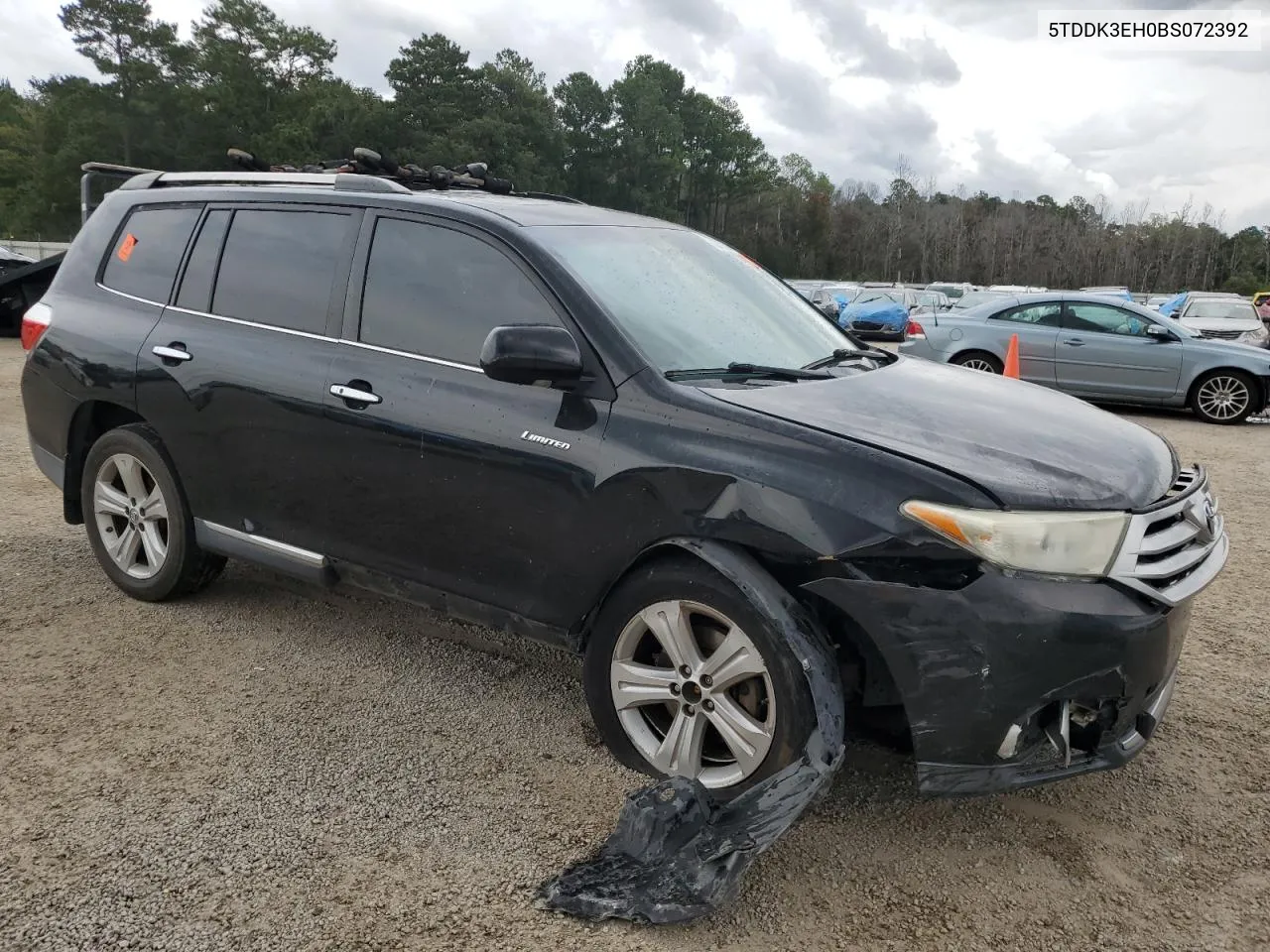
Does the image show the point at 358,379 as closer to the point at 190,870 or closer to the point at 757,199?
the point at 190,870

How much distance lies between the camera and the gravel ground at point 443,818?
2.47m

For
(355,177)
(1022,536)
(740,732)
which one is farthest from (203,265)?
(1022,536)

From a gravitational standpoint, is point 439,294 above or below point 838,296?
above

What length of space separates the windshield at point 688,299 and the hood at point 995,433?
277 millimetres

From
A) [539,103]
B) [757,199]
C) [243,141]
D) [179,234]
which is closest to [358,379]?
[179,234]

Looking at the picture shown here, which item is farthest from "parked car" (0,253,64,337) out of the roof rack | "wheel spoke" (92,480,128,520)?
"wheel spoke" (92,480,128,520)

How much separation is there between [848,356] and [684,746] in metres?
1.66

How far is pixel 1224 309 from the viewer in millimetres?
18375

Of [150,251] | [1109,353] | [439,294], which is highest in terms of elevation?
[150,251]

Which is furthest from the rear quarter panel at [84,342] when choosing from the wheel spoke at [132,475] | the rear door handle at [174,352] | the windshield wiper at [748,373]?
the windshield wiper at [748,373]

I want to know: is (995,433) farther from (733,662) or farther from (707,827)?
(707,827)

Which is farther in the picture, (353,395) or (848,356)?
(848,356)

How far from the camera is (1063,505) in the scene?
8.54 feet

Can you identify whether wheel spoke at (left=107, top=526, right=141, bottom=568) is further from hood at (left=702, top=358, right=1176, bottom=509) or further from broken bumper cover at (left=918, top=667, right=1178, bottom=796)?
broken bumper cover at (left=918, top=667, right=1178, bottom=796)
